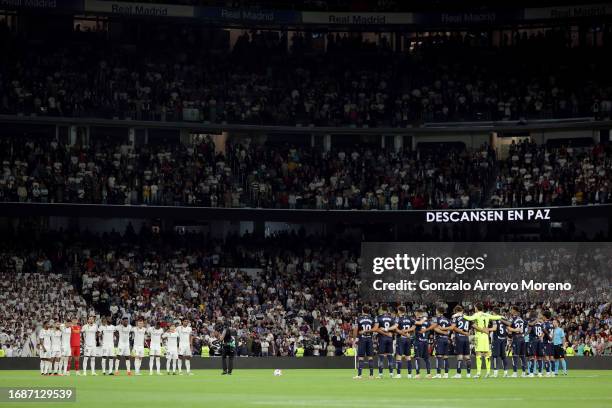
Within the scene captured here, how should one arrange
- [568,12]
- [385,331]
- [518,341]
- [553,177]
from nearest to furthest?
[385,331], [518,341], [553,177], [568,12]

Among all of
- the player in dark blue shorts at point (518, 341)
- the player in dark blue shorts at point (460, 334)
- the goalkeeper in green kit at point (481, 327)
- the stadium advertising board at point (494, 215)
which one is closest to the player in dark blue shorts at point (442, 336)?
the player in dark blue shorts at point (460, 334)

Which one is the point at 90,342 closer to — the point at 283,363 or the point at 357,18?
the point at 283,363

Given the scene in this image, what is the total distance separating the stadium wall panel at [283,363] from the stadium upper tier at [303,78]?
62.7 feet

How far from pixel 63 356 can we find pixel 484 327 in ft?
53.8

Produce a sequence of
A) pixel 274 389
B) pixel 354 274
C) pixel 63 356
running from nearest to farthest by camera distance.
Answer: pixel 274 389
pixel 63 356
pixel 354 274

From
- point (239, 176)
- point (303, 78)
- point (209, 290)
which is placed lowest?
point (209, 290)

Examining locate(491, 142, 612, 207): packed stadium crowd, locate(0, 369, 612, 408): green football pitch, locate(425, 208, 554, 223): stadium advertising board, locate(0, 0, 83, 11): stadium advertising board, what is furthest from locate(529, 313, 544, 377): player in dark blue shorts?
locate(0, 0, 83, 11): stadium advertising board

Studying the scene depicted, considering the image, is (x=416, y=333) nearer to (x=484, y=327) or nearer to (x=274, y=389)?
(x=484, y=327)

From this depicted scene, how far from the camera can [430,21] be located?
75625mm

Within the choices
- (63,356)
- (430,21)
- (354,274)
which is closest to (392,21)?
(430,21)

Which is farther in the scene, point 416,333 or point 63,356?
point 63,356

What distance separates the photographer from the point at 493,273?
62000 mm

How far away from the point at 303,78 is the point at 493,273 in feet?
66.2

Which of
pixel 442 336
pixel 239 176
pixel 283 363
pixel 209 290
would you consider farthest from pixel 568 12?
pixel 442 336
